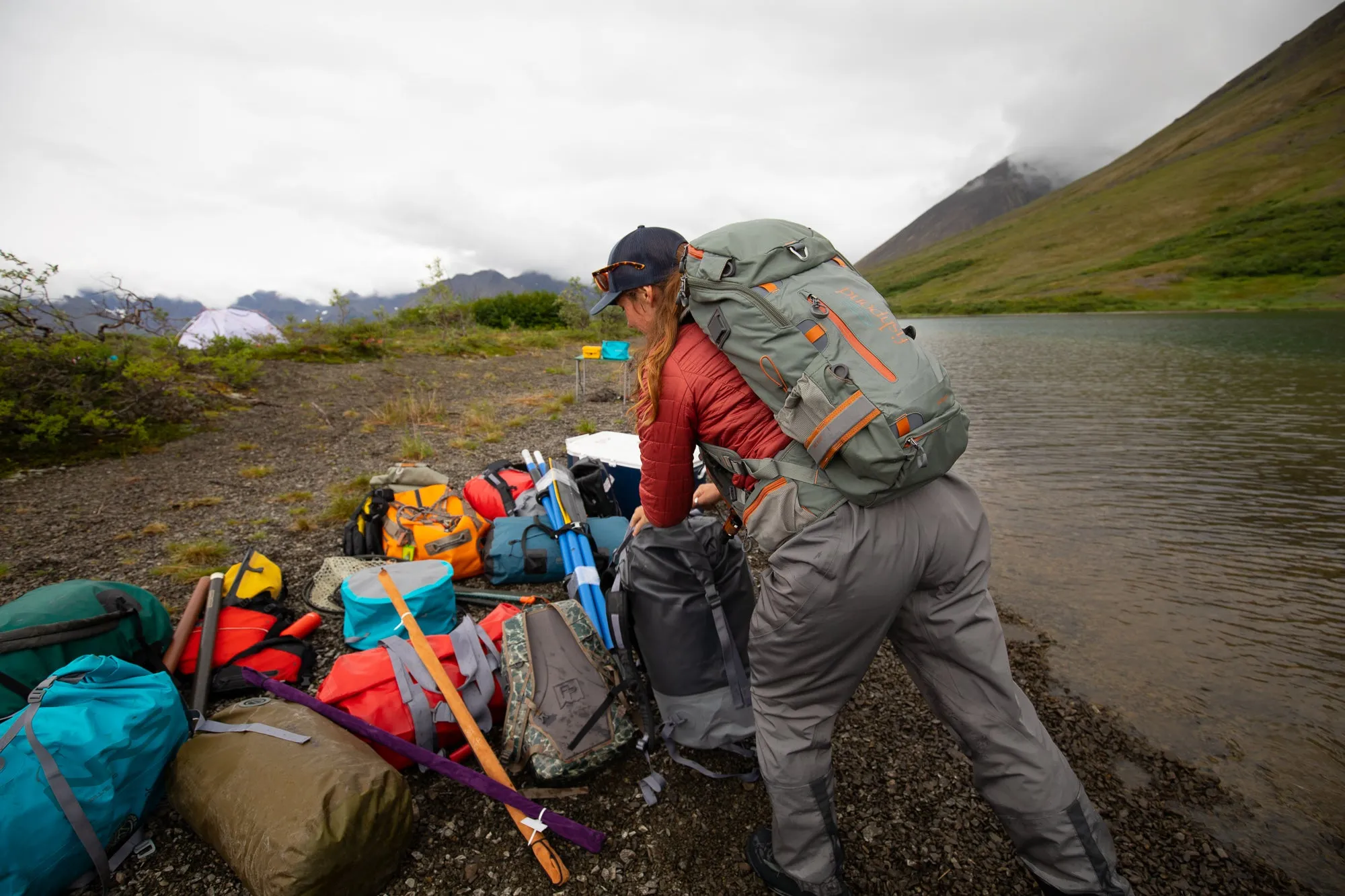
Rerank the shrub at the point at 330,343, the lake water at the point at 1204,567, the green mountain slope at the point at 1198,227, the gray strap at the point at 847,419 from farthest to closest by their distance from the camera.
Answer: the green mountain slope at the point at 1198,227 → the shrub at the point at 330,343 → the lake water at the point at 1204,567 → the gray strap at the point at 847,419

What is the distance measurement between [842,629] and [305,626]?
393cm

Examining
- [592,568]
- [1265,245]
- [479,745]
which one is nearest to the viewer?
[479,745]

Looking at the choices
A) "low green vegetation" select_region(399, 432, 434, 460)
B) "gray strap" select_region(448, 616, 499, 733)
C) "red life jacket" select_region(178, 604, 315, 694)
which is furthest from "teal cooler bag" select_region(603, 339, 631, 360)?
"gray strap" select_region(448, 616, 499, 733)

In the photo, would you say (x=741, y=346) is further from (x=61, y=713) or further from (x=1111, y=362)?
(x=1111, y=362)

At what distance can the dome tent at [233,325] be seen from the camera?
21.5m

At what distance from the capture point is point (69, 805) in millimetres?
2188

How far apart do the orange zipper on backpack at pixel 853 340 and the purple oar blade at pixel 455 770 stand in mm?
2430

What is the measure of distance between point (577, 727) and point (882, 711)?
200 centimetres

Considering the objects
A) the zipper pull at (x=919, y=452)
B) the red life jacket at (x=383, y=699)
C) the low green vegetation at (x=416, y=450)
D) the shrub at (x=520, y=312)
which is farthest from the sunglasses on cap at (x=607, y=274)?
the shrub at (x=520, y=312)

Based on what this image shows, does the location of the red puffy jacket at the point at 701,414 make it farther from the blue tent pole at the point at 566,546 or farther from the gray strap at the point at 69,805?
the gray strap at the point at 69,805

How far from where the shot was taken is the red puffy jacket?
83.0 inches

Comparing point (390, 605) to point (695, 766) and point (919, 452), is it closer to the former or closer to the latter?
point (695, 766)

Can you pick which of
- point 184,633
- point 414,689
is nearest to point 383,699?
point 414,689

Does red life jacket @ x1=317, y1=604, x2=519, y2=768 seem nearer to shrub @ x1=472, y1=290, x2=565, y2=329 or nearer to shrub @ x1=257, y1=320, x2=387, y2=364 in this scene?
shrub @ x1=257, y1=320, x2=387, y2=364
